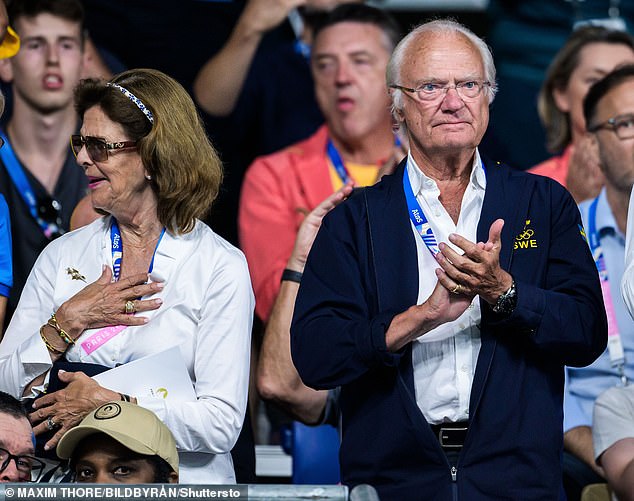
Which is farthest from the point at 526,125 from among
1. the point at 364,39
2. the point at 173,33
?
the point at 173,33

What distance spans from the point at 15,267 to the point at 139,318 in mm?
1346

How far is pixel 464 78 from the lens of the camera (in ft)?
11.8

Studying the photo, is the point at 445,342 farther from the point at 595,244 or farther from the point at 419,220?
the point at 595,244

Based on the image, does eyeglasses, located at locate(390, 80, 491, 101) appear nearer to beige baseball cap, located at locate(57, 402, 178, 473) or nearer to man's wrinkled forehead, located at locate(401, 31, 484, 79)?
man's wrinkled forehead, located at locate(401, 31, 484, 79)

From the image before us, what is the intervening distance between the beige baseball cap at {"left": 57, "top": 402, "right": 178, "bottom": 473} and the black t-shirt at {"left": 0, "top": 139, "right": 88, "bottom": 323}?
5.03 feet

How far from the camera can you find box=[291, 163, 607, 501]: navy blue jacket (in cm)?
333

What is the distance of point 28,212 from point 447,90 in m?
2.03

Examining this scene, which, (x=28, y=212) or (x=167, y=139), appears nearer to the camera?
(x=167, y=139)

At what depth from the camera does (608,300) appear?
4.64 metres

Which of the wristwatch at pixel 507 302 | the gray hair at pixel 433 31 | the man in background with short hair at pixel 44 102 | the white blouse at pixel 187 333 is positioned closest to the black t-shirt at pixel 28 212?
the man in background with short hair at pixel 44 102

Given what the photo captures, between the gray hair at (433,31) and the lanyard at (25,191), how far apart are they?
5.64 feet

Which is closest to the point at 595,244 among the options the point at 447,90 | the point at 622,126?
the point at 622,126

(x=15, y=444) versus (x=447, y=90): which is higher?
(x=447, y=90)

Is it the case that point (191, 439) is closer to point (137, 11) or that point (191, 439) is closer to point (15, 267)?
point (15, 267)
